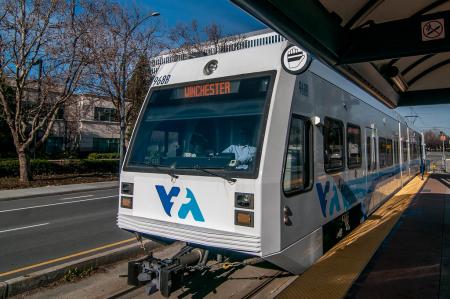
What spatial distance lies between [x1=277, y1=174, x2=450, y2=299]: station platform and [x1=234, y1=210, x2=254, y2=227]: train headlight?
109 cm

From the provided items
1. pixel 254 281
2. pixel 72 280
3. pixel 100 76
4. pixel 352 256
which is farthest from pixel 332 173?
pixel 100 76

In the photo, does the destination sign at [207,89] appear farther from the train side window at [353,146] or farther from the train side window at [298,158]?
the train side window at [353,146]

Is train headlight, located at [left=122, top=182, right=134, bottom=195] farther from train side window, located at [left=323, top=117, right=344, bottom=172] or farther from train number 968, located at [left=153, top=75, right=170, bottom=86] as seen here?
train side window, located at [left=323, top=117, right=344, bottom=172]

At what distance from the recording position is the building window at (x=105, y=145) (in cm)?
4650

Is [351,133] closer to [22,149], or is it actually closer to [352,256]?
[352,256]

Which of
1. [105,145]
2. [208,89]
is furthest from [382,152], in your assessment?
[105,145]

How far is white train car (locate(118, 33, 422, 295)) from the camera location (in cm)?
367

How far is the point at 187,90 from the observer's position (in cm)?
456

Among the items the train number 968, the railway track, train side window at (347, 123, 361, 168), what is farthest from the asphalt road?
train side window at (347, 123, 361, 168)

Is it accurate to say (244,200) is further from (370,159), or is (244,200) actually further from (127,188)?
(370,159)

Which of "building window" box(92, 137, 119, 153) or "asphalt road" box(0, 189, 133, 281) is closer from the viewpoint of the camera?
"asphalt road" box(0, 189, 133, 281)

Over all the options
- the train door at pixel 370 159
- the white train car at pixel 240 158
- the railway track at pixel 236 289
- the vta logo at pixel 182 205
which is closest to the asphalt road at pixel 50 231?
the railway track at pixel 236 289

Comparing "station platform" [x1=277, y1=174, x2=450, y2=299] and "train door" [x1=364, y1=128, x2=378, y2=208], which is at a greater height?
"train door" [x1=364, y1=128, x2=378, y2=208]

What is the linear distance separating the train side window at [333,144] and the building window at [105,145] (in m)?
44.8
